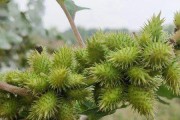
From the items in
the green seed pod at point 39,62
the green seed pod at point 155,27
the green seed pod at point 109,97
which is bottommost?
the green seed pod at point 109,97

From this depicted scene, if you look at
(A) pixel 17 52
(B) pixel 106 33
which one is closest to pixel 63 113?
(B) pixel 106 33

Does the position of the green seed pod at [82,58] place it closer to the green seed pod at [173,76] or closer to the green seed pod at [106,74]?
the green seed pod at [106,74]

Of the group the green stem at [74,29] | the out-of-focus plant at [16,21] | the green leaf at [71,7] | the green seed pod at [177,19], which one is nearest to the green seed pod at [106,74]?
the green stem at [74,29]

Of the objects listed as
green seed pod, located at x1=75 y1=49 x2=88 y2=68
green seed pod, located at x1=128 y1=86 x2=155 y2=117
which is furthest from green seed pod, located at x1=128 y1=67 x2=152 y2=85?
green seed pod, located at x1=75 y1=49 x2=88 y2=68

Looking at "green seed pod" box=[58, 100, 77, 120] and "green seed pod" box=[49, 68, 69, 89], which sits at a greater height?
"green seed pod" box=[49, 68, 69, 89]

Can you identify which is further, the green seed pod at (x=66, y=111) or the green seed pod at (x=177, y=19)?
the green seed pod at (x=177, y=19)

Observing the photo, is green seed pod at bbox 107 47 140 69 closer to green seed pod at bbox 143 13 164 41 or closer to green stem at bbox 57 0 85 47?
green seed pod at bbox 143 13 164 41

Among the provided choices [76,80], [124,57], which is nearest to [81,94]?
[76,80]
